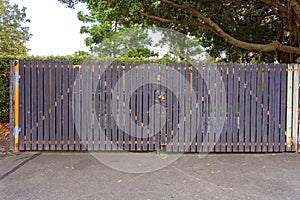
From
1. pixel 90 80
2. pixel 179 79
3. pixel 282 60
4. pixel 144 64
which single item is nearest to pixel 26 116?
pixel 90 80

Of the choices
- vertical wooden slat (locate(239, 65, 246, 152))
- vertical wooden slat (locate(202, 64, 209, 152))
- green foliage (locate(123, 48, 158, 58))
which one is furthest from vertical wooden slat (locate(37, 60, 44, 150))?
green foliage (locate(123, 48, 158, 58))

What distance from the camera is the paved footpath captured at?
10.4ft

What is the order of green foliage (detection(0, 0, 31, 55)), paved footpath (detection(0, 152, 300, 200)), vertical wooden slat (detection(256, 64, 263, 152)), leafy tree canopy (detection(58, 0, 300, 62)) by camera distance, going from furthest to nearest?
green foliage (detection(0, 0, 31, 55)) < leafy tree canopy (detection(58, 0, 300, 62)) < vertical wooden slat (detection(256, 64, 263, 152)) < paved footpath (detection(0, 152, 300, 200))

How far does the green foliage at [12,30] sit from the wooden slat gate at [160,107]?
15.1 meters

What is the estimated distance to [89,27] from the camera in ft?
60.5

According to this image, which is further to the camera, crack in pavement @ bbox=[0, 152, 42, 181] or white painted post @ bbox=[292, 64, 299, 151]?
white painted post @ bbox=[292, 64, 299, 151]

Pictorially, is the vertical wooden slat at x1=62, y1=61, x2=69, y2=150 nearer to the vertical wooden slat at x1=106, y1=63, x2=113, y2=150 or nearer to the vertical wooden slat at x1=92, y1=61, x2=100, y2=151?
the vertical wooden slat at x1=92, y1=61, x2=100, y2=151

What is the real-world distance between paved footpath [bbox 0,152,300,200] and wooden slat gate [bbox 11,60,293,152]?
0.93 feet

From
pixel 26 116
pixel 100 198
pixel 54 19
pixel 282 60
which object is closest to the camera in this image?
pixel 100 198

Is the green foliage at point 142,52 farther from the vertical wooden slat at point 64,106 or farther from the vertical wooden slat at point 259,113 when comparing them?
the vertical wooden slat at point 259,113

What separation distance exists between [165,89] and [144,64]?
2.09 ft

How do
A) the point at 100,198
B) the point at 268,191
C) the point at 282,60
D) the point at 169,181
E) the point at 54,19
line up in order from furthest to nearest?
the point at 54,19 < the point at 282,60 < the point at 169,181 < the point at 268,191 < the point at 100,198

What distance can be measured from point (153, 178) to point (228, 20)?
7.78 meters

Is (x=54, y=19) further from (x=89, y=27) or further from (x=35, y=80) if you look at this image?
(x=35, y=80)
